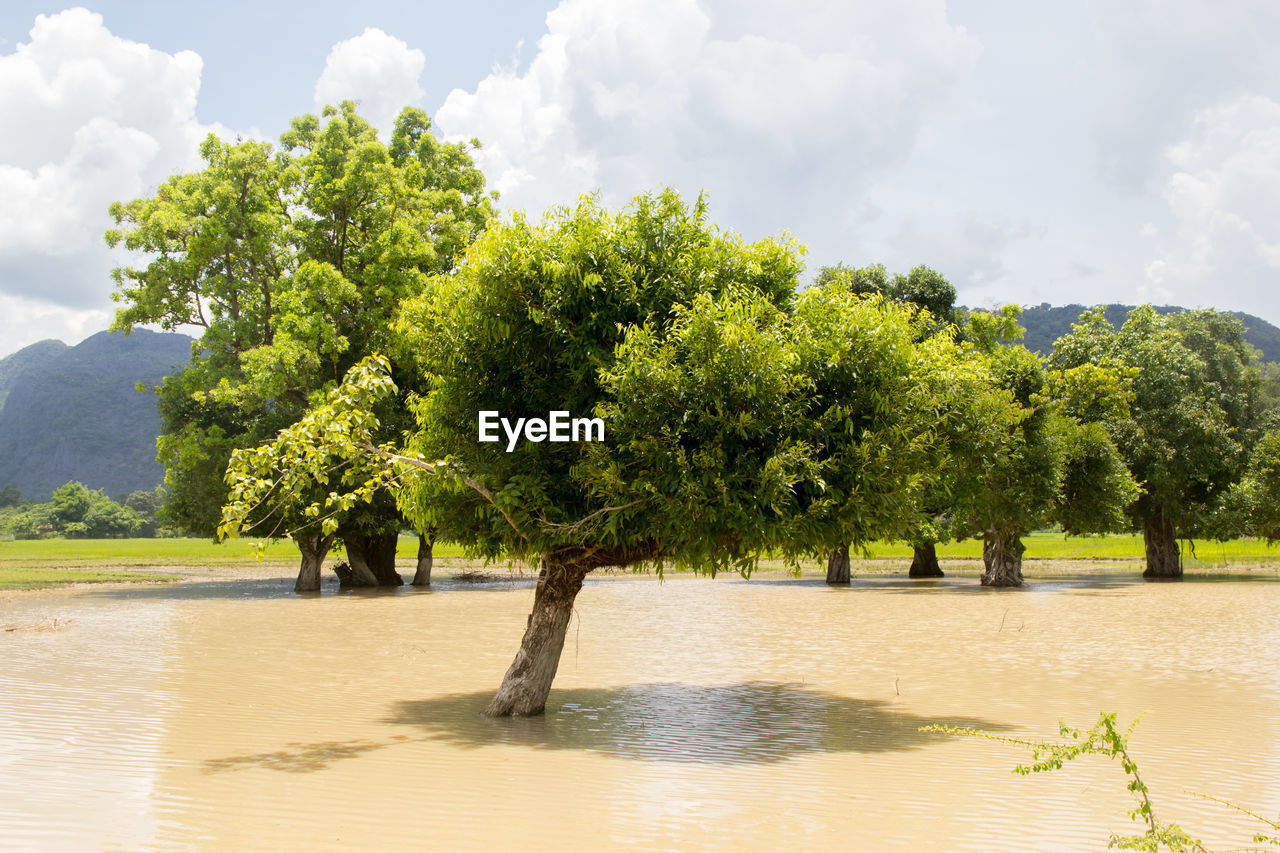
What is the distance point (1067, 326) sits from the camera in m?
169

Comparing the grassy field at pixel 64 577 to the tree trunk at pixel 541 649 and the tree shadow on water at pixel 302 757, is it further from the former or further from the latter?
the tree shadow on water at pixel 302 757

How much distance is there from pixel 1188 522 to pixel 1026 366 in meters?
15.4

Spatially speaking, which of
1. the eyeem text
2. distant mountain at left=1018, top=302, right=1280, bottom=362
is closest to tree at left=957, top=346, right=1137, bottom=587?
the eyeem text

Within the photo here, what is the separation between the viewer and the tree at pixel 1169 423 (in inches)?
1679

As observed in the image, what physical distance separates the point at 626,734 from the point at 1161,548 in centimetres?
4310

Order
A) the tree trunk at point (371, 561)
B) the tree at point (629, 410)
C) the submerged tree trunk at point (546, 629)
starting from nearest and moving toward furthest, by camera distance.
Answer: the tree at point (629, 410) → the submerged tree trunk at point (546, 629) → the tree trunk at point (371, 561)

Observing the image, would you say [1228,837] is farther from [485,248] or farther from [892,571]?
[892,571]

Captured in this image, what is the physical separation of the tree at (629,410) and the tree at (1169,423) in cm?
3444

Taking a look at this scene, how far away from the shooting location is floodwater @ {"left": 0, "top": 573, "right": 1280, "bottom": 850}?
7434 millimetres

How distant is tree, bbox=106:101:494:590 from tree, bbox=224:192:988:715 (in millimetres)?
21747

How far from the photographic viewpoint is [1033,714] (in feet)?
40.2

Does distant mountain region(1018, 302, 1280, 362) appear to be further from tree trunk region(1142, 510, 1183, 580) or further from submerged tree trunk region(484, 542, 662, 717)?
submerged tree trunk region(484, 542, 662, 717)

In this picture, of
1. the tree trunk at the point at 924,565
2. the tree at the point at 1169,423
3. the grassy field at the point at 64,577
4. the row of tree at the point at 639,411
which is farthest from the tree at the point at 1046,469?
the grassy field at the point at 64,577

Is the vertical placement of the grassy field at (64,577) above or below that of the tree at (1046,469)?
below
